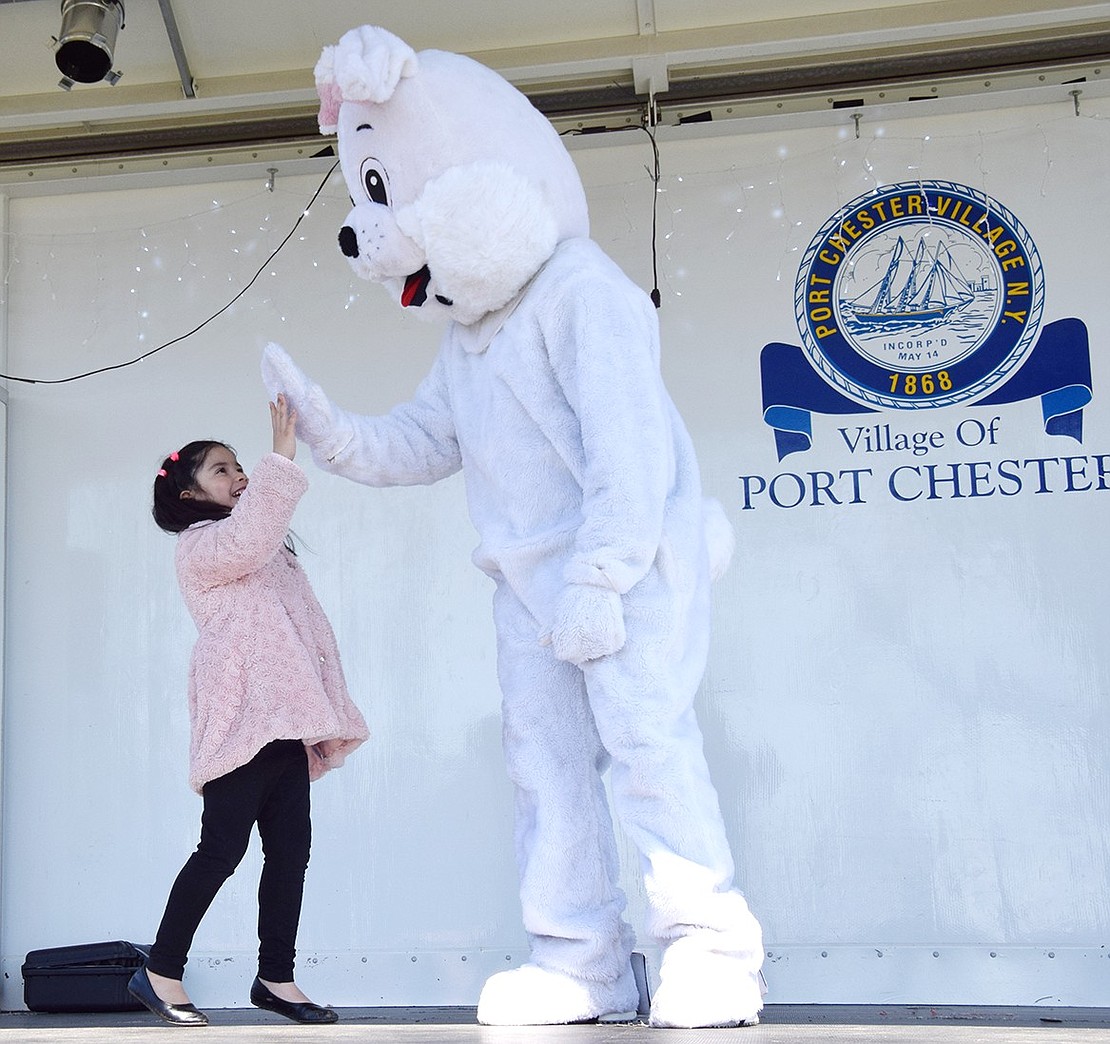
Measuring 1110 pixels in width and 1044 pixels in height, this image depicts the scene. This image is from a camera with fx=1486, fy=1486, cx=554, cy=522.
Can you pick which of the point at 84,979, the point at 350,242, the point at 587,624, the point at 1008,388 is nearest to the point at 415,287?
the point at 350,242

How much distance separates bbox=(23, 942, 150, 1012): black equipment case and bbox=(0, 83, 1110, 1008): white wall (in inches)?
8.8

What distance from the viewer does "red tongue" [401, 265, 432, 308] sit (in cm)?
247

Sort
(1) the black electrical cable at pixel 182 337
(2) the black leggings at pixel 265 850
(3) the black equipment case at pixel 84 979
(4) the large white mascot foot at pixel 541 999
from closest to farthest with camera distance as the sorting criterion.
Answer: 1. (4) the large white mascot foot at pixel 541 999
2. (2) the black leggings at pixel 265 850
3. (3) the black equipment case at pixel 84 979
4. (1) the black electrical cable at pixel 182 337

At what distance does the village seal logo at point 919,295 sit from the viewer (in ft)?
13.3

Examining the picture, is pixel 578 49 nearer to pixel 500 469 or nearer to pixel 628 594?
pixel 500 469

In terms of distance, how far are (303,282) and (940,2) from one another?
6.30 ft

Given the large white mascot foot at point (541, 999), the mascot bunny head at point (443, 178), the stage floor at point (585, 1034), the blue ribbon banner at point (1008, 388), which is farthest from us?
the blue ribbon banner at point (1008, 388)

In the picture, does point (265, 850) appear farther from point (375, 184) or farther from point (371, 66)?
point (371, 66)

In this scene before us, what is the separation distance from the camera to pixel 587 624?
214 centimetres

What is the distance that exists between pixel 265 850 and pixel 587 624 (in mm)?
1108

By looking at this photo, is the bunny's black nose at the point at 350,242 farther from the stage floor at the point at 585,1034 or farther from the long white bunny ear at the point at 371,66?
the stage floor at the point at 585,1034

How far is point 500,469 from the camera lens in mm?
2416

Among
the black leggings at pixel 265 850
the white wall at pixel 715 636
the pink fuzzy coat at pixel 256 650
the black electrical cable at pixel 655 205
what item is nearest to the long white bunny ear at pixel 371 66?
the pink fuzzy coat at pixel 256 650

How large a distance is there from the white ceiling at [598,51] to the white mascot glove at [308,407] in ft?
5.26
